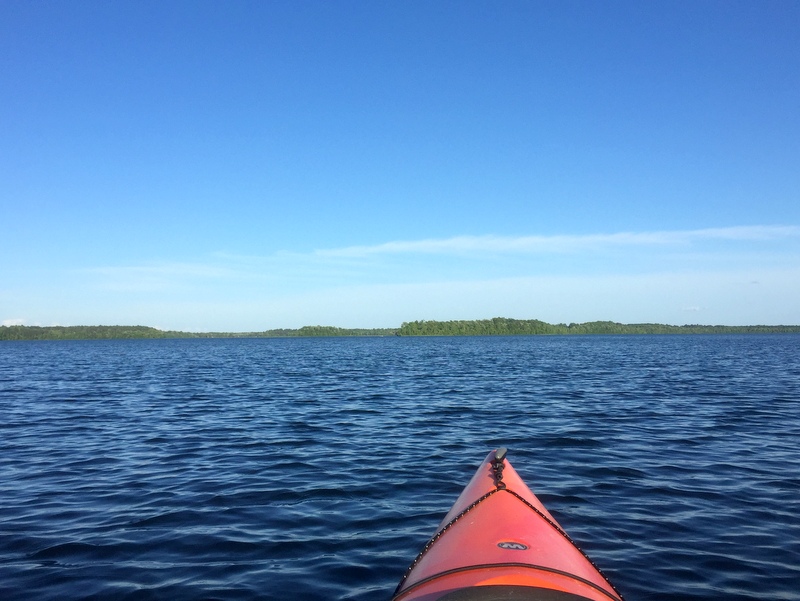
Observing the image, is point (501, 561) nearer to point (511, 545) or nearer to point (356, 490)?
point (511, 545)

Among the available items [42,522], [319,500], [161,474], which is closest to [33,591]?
[42,522]

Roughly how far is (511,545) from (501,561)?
43 centimetres

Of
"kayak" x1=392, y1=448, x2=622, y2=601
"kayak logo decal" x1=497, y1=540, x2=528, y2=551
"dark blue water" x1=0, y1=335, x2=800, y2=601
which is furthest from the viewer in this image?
"dark blue water" x1=0, y1=335, x2=800, y2=601

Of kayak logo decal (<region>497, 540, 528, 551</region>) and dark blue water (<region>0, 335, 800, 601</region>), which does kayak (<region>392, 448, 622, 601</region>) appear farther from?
dark blue water (<region>0, 335, 800, 601</region>)

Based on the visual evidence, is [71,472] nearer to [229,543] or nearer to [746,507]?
[229,543]

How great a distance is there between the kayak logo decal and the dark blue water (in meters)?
1.78

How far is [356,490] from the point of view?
11266 millimetres

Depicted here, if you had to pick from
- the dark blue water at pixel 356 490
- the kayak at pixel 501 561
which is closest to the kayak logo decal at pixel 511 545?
the kayak at pixel 501 561

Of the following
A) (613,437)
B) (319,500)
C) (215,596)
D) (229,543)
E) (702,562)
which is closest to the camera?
(215,596)

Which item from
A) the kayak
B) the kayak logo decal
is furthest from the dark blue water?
the kayak logo decal

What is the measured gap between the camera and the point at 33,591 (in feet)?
22.6

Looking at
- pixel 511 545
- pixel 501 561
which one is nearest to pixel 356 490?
pixel 511 545

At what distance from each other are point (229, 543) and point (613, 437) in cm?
1149

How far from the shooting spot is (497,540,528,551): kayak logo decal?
5.86 metres
